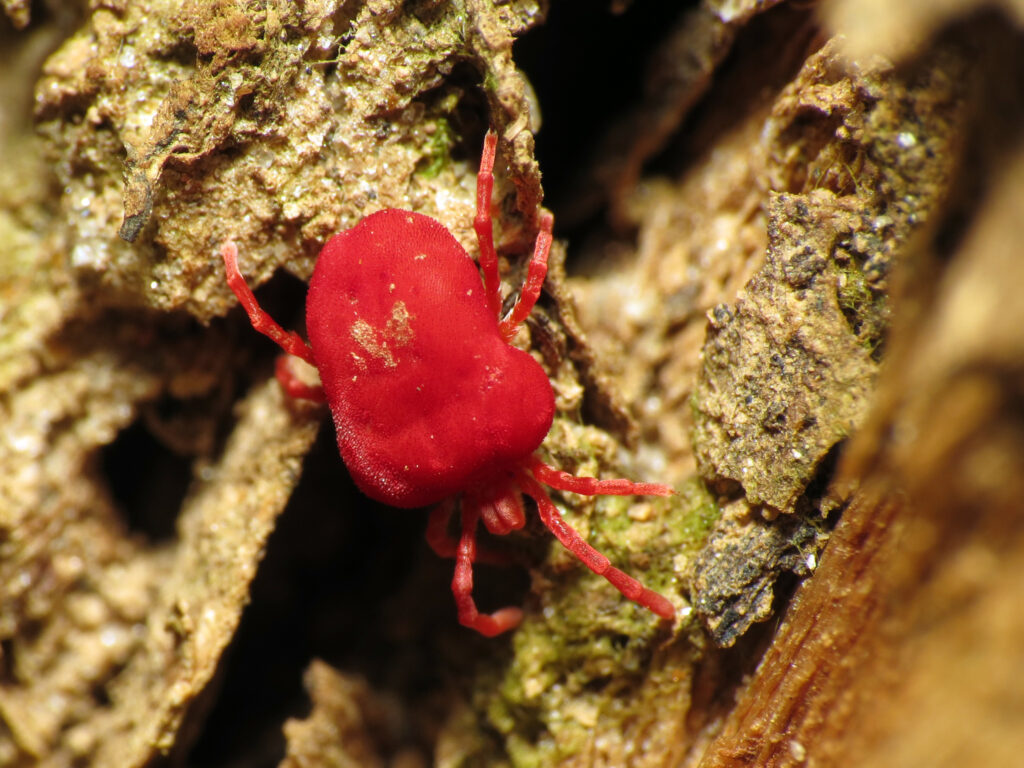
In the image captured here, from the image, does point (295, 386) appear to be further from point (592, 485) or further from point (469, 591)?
point (592, 485)

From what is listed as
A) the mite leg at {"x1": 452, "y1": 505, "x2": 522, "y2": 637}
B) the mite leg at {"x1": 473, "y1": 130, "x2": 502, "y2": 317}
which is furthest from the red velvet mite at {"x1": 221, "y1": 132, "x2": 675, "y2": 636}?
the mite leg at {"x1": 452, "y1": 505, "x2": 522, "y2": 637}

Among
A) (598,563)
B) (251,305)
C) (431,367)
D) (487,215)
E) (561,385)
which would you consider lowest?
(598,563)

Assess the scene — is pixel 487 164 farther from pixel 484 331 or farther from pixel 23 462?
pixel 23 462

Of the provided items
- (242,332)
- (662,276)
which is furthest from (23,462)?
(662,276)

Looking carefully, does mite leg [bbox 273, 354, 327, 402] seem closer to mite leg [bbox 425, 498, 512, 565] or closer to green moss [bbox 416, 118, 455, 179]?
mite leg [bbox 425, 498, 512, 565]

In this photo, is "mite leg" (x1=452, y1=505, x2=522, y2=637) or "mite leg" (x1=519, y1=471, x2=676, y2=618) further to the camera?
"mite leg" (x1=452, y1=505, x2=522, y2=637)

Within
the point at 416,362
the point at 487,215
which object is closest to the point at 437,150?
the point at 487,215
